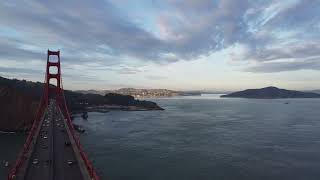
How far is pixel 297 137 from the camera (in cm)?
5822

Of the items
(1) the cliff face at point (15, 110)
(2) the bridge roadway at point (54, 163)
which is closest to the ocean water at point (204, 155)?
(2) the bridge roadway at point (54, 163)

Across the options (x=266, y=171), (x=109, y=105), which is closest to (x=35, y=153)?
(x=266, y=171)

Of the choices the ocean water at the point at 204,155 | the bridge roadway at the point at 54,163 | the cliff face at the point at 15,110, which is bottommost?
the ocean water at the point at 204,155

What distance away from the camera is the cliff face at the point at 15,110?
61.0m

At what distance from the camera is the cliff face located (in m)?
61.0

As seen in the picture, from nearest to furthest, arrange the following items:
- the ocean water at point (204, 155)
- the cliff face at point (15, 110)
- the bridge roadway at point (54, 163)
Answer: the bridge roadway at point (54, 163) → the ocean water at point (204, 155) → the cliff face at point (15, 110)

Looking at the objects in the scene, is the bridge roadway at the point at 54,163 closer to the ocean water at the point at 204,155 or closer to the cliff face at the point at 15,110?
the ocean water at the point at 204,155

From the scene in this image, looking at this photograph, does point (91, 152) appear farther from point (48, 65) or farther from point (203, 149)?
point (48, 65)

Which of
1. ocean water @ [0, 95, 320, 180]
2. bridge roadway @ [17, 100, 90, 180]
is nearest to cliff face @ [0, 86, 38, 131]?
ocean water @ [0, 95, 320, 180]

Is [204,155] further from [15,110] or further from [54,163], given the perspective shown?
[15,110]

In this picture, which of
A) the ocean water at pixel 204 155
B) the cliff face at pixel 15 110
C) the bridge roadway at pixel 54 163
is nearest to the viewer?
the bridge roadway at pixel 54 163

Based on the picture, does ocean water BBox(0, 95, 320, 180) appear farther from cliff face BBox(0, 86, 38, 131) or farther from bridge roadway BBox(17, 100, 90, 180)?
cliff face BBox(0, 86, 38, 131)

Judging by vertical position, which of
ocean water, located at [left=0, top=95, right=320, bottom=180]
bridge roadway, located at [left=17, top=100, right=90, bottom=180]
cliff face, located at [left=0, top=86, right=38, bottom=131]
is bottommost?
ocean water, located at [left=0, top=95, right=320, bottom=180]

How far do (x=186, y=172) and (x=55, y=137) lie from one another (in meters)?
14.8
